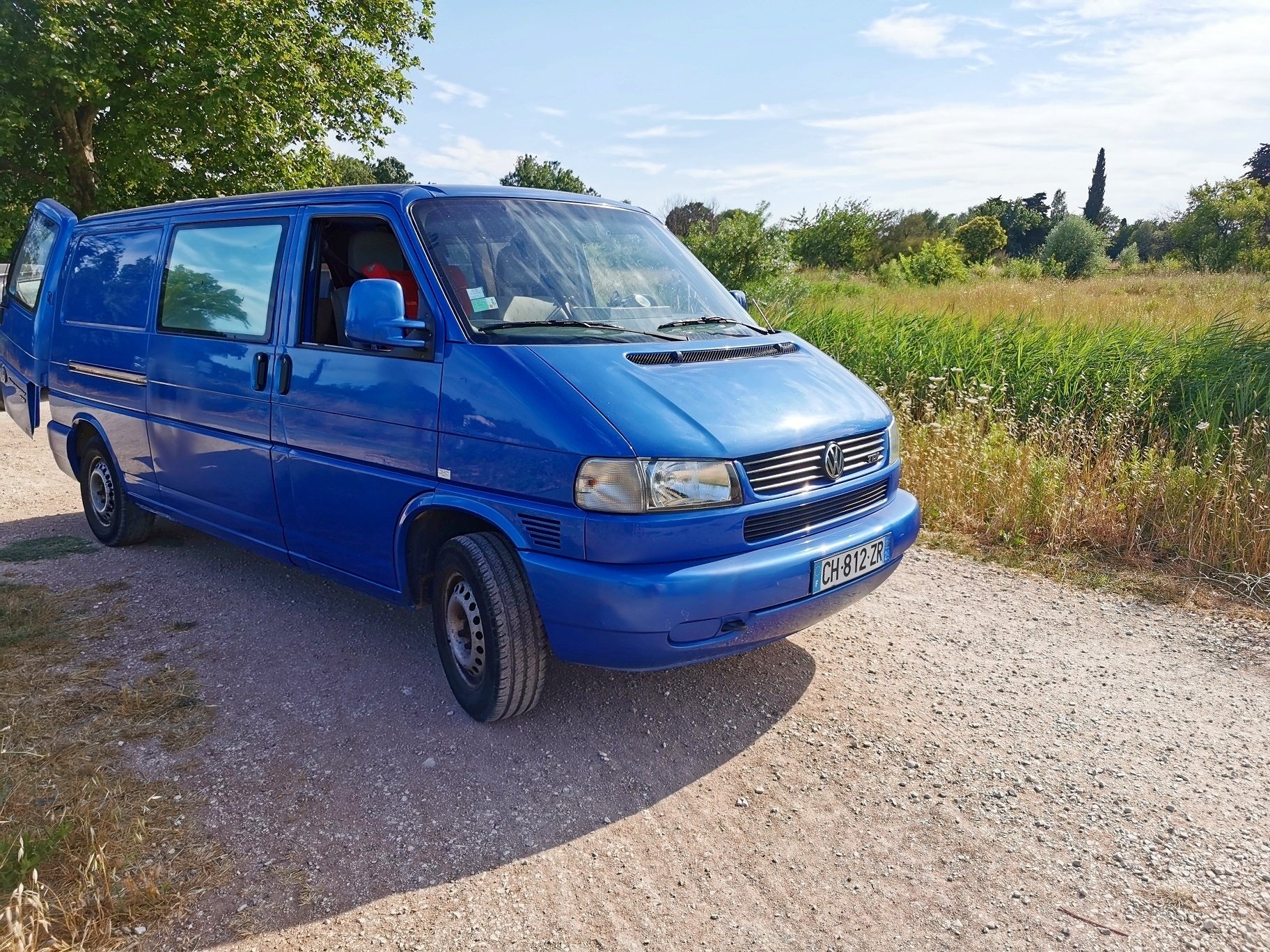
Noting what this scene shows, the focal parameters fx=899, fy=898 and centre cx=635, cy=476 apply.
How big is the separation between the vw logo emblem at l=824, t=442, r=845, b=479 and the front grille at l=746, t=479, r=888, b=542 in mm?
99

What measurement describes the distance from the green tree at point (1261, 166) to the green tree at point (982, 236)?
11310 millimetres

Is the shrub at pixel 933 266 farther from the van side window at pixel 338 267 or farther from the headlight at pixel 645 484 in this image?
the headlight at pixel 645 484

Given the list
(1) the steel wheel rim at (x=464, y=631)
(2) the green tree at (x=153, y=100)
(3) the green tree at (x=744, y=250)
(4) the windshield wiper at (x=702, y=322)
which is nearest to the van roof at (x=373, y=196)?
(4) the windshield wiper at (x=702, y=322)

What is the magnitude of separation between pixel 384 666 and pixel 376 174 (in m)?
76.8

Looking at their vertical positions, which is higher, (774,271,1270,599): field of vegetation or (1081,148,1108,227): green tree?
(1081,148,1108,227): green tree

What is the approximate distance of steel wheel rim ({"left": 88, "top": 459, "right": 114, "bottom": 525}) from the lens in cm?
593

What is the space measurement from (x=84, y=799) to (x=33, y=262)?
5.42 m

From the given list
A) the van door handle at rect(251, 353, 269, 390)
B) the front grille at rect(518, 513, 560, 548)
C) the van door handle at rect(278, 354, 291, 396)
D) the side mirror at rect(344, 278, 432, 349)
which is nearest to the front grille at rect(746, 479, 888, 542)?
the front grille at rect(518, 513, 560, 548)

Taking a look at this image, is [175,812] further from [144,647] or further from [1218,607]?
[1218,607]

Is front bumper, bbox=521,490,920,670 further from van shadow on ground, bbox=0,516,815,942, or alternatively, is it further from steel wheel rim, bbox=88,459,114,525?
steel wheel rim, bbox=88,459,114,525

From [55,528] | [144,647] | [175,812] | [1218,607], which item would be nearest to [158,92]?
[55,528]

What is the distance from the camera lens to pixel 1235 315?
9.04 meters

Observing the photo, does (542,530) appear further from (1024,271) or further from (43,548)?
(1024,271)

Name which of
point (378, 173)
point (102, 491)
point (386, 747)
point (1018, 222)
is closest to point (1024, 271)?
point (1018, 222)
